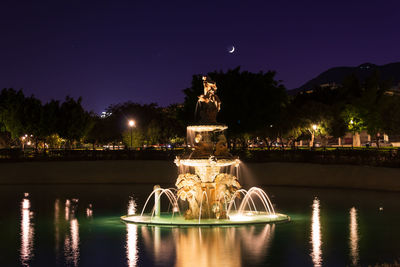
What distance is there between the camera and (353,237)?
728 inches

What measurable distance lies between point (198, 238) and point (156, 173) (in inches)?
1134

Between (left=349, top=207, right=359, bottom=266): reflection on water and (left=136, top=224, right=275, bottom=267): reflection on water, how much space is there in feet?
7.67

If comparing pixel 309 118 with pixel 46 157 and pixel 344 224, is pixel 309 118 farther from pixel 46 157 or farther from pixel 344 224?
pixel 344 224

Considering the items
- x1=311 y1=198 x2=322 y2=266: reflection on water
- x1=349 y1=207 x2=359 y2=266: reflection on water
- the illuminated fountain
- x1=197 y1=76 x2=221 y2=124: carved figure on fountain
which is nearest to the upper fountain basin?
the illuminated fountain

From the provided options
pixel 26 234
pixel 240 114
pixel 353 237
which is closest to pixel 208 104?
pixel 353 237

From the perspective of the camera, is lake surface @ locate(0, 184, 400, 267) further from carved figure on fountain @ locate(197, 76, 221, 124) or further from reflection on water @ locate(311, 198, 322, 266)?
carved figure on fountain @ locate(197, 76, 221, 124)

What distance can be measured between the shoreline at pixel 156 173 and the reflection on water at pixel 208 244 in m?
20.4

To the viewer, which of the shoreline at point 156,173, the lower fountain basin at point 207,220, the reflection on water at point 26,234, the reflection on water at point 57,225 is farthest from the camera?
the shoreline at point 156,173

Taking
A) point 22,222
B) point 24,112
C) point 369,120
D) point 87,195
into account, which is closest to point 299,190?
point 87,195

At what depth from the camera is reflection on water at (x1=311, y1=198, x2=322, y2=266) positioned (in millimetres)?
15094

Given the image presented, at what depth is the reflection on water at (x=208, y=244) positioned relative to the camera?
49.0 feet

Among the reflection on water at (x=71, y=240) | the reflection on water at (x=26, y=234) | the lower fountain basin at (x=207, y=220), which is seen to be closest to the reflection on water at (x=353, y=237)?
the lower fountain basin at (x=207, y=220)

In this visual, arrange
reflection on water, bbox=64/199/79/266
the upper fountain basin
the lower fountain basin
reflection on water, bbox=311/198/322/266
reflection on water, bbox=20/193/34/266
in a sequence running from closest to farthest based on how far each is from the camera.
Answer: reflection on water, bbox=311/198/322/266
reflection on water, bbox=64/199/79/266
reflection on water, bbox=20/193/34/266
the lower fountain basin
the upper fountain basin

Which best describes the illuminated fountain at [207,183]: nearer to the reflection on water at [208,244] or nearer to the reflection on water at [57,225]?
the reflection on water at [208,244]
